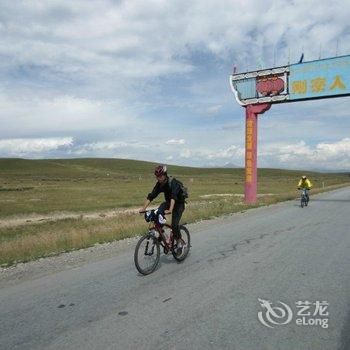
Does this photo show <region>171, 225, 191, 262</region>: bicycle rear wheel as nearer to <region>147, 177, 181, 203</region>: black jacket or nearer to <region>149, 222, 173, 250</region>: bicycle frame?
<region>149, 222, 173, 250</region>: bicycle frame

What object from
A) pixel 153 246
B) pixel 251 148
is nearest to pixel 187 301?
pixel 153 246

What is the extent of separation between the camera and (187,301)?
654 cm

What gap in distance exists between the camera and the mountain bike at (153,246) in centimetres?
838

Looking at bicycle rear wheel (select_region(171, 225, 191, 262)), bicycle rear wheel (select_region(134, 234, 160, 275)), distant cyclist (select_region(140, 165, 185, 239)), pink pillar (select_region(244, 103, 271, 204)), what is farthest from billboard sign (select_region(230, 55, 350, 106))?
bicycle rear wheel (select_region(134, 234, 160, 275))

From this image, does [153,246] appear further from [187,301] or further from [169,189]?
[187,301]

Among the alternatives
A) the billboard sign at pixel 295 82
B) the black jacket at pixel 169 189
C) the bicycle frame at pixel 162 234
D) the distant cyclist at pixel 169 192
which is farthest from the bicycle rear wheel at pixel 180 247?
the billboard sign at pixel 295 82

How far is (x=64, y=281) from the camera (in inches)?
317

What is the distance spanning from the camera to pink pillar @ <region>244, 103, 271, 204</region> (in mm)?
29266

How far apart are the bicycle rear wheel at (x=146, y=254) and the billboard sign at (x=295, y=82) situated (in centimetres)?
2123

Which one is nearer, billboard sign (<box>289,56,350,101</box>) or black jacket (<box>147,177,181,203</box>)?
black jacket (<box>147,177,181,203</box>)

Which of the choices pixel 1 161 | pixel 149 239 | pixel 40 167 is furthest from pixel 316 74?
pixel 1 161

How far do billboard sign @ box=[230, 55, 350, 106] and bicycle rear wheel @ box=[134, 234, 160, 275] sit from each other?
2123 centimetres

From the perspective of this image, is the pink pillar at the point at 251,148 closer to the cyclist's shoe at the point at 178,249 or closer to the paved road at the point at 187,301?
the paved road at the point at 187,301

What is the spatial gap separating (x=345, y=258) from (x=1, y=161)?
521 ft
